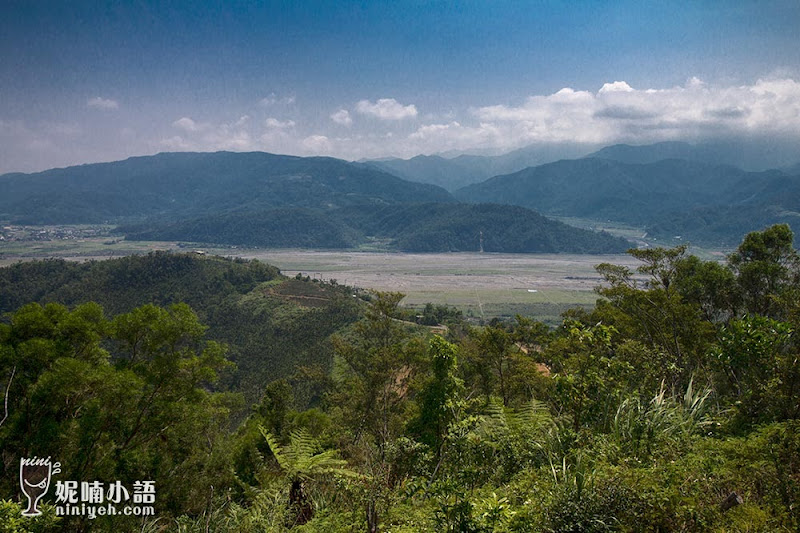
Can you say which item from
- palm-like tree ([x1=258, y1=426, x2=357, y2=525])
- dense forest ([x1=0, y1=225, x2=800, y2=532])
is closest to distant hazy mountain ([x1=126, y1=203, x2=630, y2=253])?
dense forest ([x1=0, y1=225, x2=800, y2=532])

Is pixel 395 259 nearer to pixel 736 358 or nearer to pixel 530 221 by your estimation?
pixel 530 221

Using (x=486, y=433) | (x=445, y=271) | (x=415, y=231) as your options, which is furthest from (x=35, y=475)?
(x=415, y=231)

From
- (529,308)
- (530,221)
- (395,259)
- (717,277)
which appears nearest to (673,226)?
(530,221)

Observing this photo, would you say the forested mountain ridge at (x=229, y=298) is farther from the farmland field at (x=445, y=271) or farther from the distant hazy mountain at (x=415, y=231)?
the distant hazy mountain at (x=415, y=231)

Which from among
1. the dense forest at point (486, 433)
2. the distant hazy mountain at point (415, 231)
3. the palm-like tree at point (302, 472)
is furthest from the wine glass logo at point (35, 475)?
the distant hazy mountain at point (415, 231)

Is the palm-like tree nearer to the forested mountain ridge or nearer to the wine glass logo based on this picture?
the wine glass logo

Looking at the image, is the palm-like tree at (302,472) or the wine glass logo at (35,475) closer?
the palm-like tree at (302,472)
